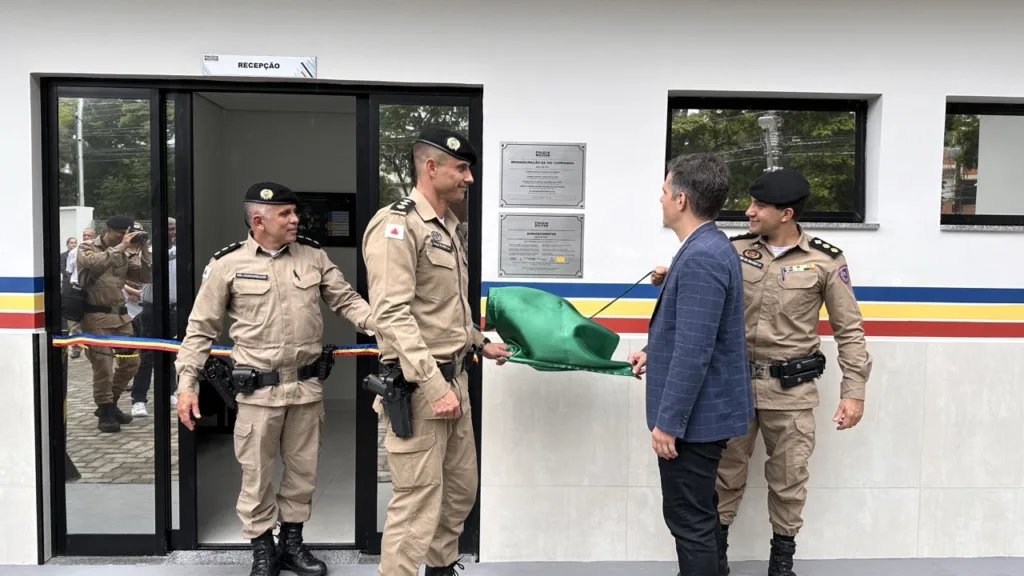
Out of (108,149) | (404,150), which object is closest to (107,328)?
(108,149)

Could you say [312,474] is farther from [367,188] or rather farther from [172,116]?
[172,116]

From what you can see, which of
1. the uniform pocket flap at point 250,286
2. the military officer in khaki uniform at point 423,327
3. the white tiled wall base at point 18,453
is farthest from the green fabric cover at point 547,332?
the white tiled wall base at point 18,453

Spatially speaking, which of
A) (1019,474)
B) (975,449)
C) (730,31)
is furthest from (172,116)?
(1019,474)

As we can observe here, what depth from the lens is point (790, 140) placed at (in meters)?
3.83

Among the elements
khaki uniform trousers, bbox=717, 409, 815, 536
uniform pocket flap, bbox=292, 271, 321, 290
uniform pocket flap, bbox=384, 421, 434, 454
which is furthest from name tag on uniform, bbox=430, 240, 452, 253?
khaki uniform trousers, bbox=717, 409, 815, 536

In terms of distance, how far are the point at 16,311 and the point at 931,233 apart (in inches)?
190

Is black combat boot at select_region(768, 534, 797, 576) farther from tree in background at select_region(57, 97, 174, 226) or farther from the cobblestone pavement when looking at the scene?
tree in background at select_region(57, 97, 174, 226)

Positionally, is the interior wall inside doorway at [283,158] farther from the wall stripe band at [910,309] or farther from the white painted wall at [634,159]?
the wall stripe band at [910,309]

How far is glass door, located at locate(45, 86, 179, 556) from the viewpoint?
359 centimetres

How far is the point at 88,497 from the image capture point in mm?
3744

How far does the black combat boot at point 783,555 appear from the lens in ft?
11.1

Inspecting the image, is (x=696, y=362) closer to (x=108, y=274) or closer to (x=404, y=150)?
(x=404, y=150)

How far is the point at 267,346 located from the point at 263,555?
3.47 ft

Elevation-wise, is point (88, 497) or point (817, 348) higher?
point (817, 348)
